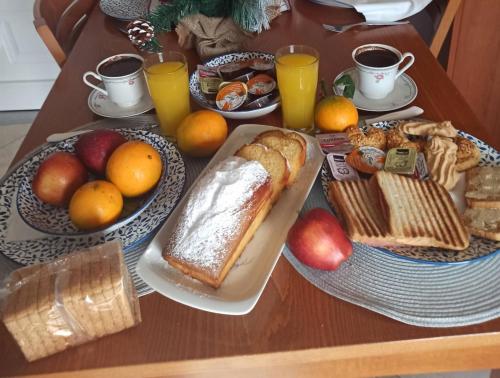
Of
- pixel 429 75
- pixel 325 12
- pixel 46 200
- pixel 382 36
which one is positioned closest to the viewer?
pixel 46 200

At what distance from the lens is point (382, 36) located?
4.74ft

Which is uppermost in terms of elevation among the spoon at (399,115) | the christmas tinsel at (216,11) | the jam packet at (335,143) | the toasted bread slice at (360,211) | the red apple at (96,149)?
the christmas tinsel at (216,11)

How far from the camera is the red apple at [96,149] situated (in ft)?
3.09

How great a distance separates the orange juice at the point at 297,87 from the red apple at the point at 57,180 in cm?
47

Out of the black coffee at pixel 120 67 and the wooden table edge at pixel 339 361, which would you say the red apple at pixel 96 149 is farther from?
the wooden table edge at pixel 339 361

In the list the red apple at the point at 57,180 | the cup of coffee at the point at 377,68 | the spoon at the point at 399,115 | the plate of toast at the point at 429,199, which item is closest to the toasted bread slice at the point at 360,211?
the plate of toast at the point at 429,199

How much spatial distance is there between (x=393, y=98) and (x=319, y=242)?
55 centimetres

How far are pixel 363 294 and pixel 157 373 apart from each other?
0.32 meters

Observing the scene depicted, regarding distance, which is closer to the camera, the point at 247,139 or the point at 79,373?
the point at 79,373

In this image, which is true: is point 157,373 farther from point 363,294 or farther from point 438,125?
point 438,125

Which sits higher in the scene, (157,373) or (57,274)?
(57,274)

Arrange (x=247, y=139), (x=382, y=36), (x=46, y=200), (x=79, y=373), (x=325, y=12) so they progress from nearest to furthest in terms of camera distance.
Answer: (x=79, y=373), (x=46, y=200), (x=247, y=139), (x=382, y=36), (x=325, y=12)

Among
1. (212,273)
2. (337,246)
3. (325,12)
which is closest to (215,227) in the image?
(212,273)

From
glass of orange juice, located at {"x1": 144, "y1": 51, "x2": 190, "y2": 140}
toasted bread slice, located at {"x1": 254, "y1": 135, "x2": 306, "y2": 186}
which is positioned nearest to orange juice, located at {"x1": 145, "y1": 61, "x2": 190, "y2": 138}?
glass of orange juice, located at {"x1": 144, "y1": 51, "x2": 190, "y2": 140}
